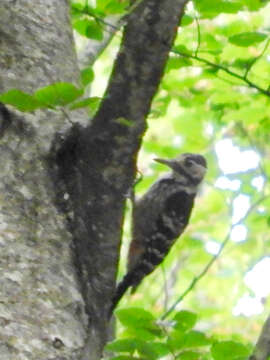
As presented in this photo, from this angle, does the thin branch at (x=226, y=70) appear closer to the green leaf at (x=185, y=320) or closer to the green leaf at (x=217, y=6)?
the green leaf at (x=217, y=6)

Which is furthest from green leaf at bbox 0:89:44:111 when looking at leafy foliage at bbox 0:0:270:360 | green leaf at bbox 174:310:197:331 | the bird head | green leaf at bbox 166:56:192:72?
the bird head

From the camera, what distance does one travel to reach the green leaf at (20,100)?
2.31 metres

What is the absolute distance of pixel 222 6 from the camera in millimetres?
3139

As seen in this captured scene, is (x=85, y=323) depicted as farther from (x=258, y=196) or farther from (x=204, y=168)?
(x=258, y=196)

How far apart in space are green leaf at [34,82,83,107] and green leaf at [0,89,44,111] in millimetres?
15

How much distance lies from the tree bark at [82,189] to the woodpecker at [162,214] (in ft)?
5.94

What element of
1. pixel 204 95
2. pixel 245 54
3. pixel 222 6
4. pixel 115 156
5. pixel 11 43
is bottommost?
pixel 115 156

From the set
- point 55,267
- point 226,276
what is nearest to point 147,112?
point 55,267

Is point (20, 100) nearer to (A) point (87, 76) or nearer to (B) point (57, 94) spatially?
(B) point (57, 94)

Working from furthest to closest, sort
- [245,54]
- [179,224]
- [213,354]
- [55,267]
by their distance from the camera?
1. [179,224]
2. [245,54]
3. [213,354]
4. [55,267]

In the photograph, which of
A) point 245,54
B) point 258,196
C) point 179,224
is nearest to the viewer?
point 245,54

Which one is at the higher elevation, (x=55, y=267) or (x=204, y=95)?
(x=204, y=95)

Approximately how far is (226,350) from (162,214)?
90.1 inches

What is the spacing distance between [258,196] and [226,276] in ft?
16.1
